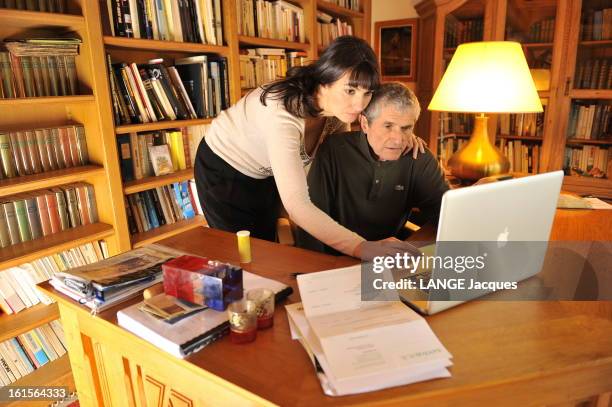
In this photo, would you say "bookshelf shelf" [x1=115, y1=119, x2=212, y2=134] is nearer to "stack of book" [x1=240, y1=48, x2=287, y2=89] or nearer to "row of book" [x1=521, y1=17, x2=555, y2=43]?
"stack of book" [x1=240, y1=48, x2=287, y2=89]

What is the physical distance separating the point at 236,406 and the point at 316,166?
115 cm

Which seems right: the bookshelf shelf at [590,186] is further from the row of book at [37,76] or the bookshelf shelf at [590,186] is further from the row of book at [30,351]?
the row of book at [30,351]

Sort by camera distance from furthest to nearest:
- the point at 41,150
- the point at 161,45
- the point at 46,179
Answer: the point at 161,45
the point at 41,150
the point at 46,179

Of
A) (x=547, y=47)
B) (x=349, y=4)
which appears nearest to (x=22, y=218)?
(x=349, y=4)

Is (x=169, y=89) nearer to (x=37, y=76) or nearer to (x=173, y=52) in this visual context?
(x=173, y=52)

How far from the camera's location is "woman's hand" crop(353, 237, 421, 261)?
120 cm

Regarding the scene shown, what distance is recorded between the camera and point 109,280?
109 centimetres

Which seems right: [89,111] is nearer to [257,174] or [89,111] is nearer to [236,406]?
[257,174]

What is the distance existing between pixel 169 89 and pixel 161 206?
2.09 feet

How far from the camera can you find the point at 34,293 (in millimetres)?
1977

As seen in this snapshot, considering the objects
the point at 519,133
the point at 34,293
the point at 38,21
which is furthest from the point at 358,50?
the point at 519,133

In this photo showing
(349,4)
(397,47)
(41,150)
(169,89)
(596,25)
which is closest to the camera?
(41,150)

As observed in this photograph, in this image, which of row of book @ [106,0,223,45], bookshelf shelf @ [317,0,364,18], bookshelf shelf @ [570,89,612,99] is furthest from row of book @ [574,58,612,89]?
row of book @ [106,0,223,45]

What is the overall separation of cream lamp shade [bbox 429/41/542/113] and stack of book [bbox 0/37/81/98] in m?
1.80
